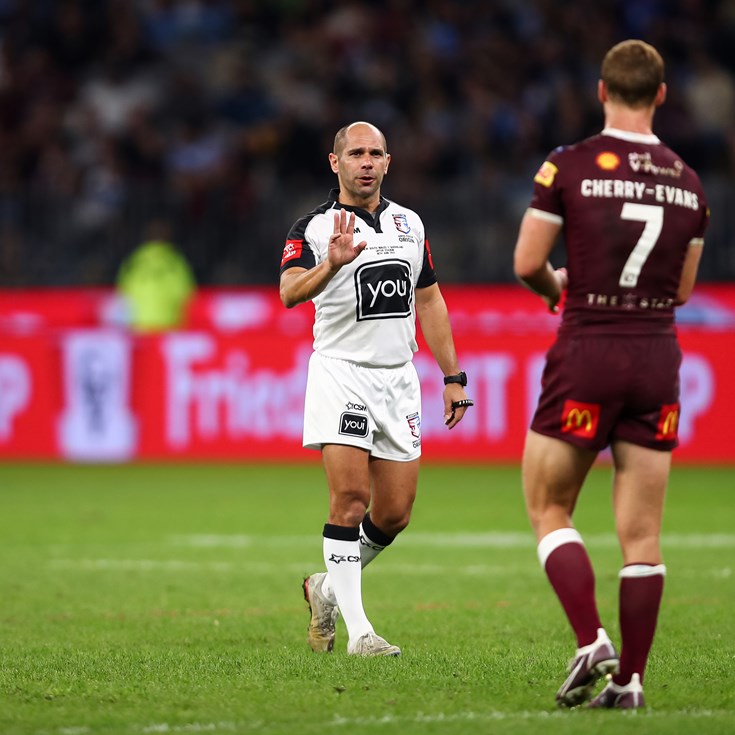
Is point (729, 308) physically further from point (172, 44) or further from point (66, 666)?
point (66, 666)

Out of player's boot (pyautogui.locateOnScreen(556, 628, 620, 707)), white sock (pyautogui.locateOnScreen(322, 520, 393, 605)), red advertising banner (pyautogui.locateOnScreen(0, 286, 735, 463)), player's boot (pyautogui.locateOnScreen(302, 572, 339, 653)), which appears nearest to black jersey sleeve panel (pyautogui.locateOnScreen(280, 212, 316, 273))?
white sock (pyautogui.locateOnScreen(322, 520, 393, 605))

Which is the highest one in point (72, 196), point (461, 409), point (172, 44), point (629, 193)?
point (172, 44)

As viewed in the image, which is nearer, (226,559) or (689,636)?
(689,636)

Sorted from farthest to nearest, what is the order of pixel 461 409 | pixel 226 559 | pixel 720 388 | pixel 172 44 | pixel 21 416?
pixel 172 44 → pixel 21 416 → pixel 720 388 → pixel 226 559 → pixel 461 409

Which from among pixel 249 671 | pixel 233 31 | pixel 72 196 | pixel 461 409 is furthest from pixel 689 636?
pixel 233 31

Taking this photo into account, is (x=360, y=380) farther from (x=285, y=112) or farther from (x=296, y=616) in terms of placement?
(x=285, y=112)

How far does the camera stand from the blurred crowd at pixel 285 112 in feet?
64.2

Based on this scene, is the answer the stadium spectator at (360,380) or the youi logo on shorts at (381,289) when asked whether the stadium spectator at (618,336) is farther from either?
the youi logo on shorts at (381,289)

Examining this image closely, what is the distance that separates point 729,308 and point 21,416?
27.1 ft

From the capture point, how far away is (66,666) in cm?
658

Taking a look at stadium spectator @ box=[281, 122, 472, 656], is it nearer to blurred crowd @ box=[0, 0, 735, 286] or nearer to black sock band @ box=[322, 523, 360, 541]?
black sock band @ box=[322, 523, 360, 541]

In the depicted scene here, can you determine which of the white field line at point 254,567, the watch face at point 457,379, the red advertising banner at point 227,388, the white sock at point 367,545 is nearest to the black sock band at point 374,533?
the white sock at point 367,545

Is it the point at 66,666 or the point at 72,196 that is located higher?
the point at 72,196

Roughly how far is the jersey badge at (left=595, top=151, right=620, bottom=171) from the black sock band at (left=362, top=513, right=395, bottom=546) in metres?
2.64
